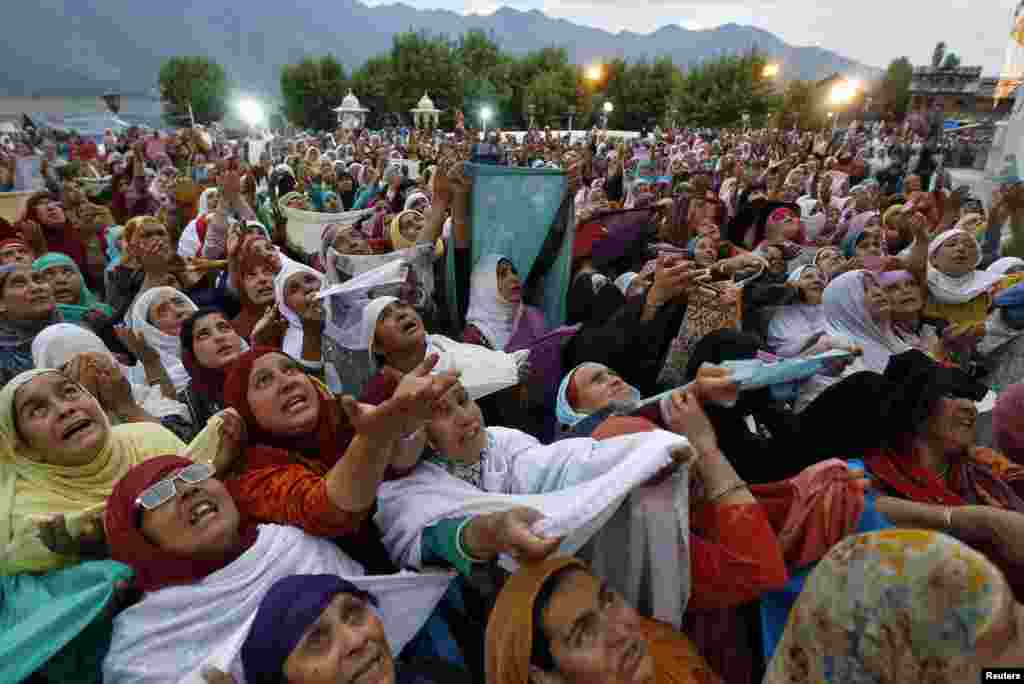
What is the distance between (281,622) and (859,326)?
3366mm

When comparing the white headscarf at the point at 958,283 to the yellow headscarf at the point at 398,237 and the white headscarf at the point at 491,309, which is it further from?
the yellow headscarf at the point at 398,237

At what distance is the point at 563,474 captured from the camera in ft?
5.40

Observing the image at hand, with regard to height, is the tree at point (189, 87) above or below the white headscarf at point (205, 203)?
above

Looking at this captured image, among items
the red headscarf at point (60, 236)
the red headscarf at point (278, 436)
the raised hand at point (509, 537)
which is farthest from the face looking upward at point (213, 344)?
the red headscarf at point (60, 236)

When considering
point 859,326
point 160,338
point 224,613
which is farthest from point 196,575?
point 859,326

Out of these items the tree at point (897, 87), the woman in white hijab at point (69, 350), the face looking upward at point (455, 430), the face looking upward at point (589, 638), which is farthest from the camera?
the tree at point (897, 87)

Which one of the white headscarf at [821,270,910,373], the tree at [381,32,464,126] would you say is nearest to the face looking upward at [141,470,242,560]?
the white headscarf at [821,270,910,373]

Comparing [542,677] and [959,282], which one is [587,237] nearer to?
[959,282]

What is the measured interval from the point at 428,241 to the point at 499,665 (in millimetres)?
3425

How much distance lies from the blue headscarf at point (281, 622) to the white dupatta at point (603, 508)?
0.35m

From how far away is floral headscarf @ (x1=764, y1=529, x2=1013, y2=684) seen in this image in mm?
786

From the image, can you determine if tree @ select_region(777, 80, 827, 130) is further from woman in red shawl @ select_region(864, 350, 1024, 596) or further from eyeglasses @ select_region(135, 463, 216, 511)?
eyeglasses @ select_region(135, 463, 216, 511)

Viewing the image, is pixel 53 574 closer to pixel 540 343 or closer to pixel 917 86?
pixel 540 343

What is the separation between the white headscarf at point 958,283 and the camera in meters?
3.79
